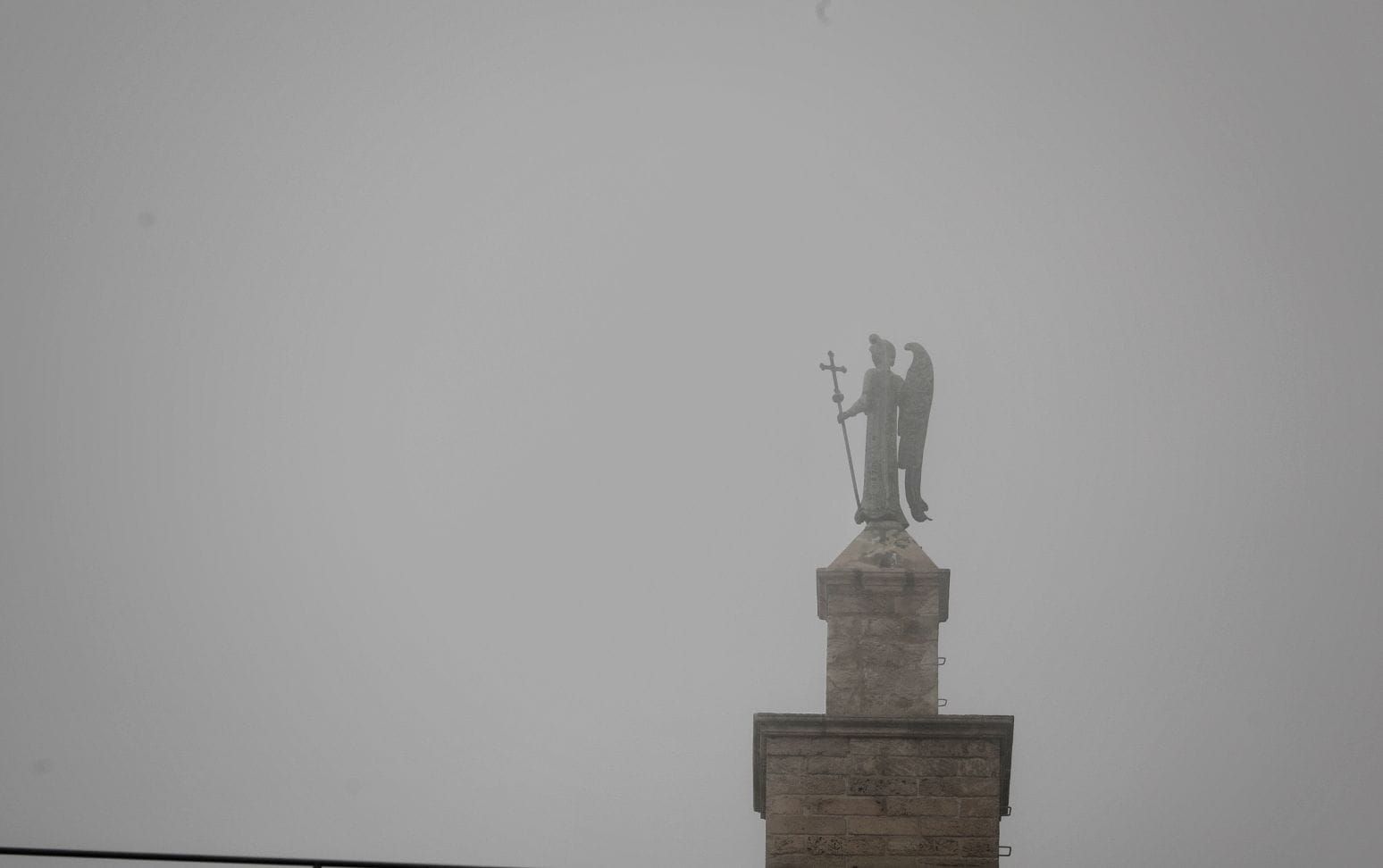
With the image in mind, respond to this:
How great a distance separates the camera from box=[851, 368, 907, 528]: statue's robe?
1322 centimetres

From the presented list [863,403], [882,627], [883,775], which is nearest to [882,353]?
[863,403]

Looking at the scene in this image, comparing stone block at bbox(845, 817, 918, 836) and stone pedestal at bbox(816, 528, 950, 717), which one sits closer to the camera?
stone block at bbox(845, 817, 918, 836)

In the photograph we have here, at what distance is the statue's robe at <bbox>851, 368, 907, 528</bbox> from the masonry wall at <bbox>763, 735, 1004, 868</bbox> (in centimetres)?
267

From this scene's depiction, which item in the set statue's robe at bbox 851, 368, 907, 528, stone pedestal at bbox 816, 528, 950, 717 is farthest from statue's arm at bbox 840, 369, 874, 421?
stone pedestal at bbox 816, 528, 950, 717

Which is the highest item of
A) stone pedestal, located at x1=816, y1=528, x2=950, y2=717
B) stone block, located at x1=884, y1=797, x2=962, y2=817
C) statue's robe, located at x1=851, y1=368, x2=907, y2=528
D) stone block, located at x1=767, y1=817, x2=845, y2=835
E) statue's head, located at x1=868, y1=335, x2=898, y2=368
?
statue's head, located at x1=868, y1=335, x2=898, y2=368

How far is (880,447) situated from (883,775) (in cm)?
365

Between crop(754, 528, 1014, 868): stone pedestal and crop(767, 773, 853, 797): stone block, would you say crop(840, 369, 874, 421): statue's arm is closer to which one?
crop(754, 528, 1014, 868): stone pedestal

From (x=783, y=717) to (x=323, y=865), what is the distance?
4372 millimetres

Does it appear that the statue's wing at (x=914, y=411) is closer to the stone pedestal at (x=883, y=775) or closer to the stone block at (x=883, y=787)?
the stone pedestal at (x=883, y=775)

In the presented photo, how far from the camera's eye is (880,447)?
13.5m

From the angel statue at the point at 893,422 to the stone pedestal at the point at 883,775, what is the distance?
6.23 feet

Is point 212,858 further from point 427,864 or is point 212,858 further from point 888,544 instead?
point 888,544

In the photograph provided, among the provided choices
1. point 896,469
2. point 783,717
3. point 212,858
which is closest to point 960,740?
point 783,717

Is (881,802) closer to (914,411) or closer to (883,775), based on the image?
(883,775)
